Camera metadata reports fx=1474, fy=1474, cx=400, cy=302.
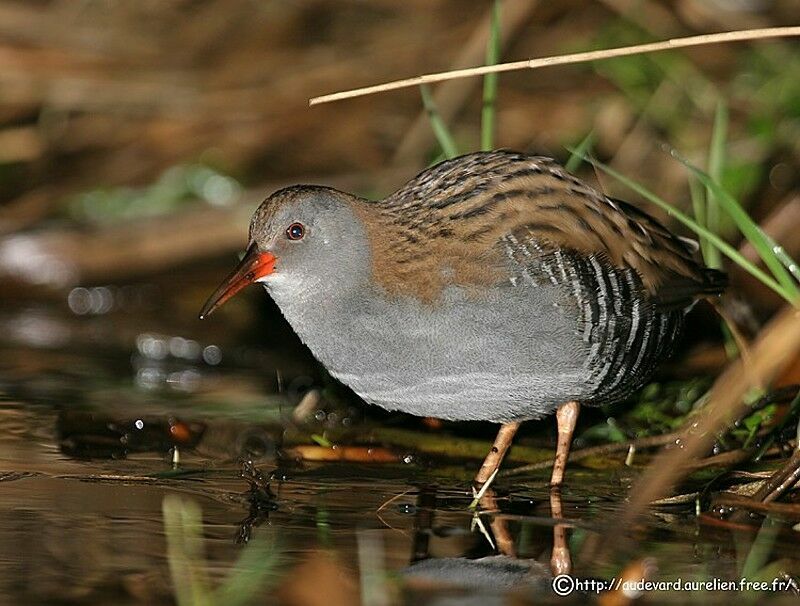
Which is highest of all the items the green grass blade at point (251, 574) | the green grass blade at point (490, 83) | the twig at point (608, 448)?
the green grass blade at point (490, 83)

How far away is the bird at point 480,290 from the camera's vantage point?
3.66 meters

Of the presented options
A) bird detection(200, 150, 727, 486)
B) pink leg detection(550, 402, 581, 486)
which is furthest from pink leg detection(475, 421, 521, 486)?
pink leg detection(550, 402, 581, 486)

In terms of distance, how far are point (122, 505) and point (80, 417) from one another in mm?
887

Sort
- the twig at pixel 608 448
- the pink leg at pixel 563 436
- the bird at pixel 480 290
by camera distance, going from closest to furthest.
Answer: the bird at pixel 480 290 < the pink leg at pixel 563 436 < the twig at pixel 608 448

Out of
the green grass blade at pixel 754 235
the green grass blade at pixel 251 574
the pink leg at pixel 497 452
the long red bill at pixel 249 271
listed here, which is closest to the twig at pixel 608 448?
the pink leg at pixel 497 452

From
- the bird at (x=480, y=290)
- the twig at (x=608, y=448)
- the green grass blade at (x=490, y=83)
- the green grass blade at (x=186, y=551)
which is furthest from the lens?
the green grass blade at (x=490, y=83)

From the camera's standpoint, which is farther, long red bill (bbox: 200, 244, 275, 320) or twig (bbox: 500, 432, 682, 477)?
twig (bbox: 500, 432, 682, 477)

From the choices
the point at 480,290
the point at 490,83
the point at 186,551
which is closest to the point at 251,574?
the point at 186,551

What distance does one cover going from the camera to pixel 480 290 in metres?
3.67

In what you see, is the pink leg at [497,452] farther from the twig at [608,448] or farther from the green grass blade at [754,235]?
the green grass blade at [754,235]

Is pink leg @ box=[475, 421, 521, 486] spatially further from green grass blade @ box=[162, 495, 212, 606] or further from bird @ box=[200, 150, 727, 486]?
green grass blade @ box=[162, 495, 212, 606]

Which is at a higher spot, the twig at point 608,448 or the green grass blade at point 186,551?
the twig at point 608,448

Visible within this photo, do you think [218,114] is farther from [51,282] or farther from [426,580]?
[426,580]

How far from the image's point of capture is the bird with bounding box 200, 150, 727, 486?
366cm
